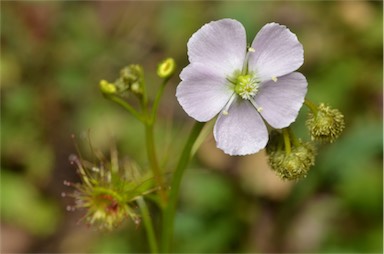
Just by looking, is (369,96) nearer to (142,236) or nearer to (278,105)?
(142,236)

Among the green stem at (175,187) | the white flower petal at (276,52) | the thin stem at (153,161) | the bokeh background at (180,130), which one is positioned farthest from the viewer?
the bokeh background at (180,130)

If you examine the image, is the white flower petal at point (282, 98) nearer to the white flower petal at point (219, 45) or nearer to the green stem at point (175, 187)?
the white flower petal at point (219, 45)

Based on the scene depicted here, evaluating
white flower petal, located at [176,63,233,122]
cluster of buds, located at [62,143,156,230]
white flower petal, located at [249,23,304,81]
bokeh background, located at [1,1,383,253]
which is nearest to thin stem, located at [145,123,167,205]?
cluster of buds, located at [62,143,156,230]

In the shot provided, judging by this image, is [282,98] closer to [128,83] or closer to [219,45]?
[219,45]

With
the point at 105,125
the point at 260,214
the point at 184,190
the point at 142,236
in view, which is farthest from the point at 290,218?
the point at 105,125

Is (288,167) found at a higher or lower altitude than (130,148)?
lower

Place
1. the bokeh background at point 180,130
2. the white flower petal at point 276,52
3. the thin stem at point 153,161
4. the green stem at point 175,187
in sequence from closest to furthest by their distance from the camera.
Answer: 1. the white flower petal at point 276,52
2. the green stem at point 175,187
3. the thin stem at point 153,161
4. the bokeh background at point 180,130

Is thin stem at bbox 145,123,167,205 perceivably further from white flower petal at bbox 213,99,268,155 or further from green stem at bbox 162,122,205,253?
white flower petal at bbox 213,99,268,155

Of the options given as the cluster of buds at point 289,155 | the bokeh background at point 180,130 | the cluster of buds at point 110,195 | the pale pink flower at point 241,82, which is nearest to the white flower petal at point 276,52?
the pale pink flower at point 241,82
